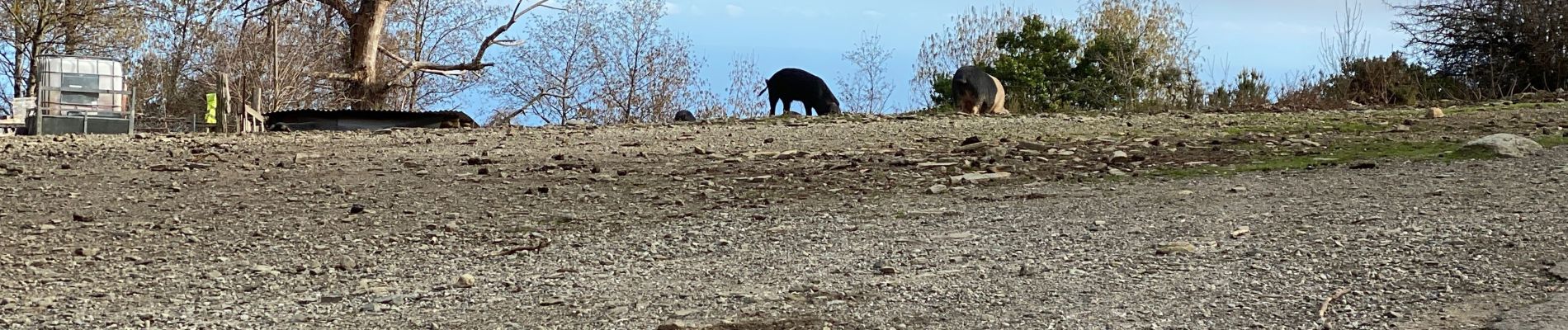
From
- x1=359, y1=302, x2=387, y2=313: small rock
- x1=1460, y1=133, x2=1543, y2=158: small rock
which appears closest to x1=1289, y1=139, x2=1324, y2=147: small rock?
x1=1460, y1=133, x2=1543, y2=158: small rock

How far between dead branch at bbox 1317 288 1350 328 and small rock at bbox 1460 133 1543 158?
349 cm

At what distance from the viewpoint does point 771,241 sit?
17.2 ft

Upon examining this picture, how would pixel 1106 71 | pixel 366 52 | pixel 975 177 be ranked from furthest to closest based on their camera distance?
pixel 1106 71 → pixel 366 52 → pixel 975 177

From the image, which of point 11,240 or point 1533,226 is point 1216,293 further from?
point 11,240

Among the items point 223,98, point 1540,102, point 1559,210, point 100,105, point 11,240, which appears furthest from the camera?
point 100,105

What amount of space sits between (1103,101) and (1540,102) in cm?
786

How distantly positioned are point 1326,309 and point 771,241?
81.5 inches

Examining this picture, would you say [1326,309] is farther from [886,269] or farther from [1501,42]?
[1501,42]

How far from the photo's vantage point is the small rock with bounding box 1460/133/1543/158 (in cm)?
693

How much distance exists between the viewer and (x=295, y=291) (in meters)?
4.64

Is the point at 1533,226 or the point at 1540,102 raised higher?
the point at 1540,102

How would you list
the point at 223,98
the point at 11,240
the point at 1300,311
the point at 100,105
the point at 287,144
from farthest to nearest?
1. the point at 100,105
2. the point at 223,98
3. the point at 287,144
4. the point at 11,240
5. the point at 1300,311

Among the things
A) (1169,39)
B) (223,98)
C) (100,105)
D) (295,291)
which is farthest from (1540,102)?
(100,105)

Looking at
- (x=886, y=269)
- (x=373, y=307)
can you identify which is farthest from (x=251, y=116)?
(x=886, y=269)
